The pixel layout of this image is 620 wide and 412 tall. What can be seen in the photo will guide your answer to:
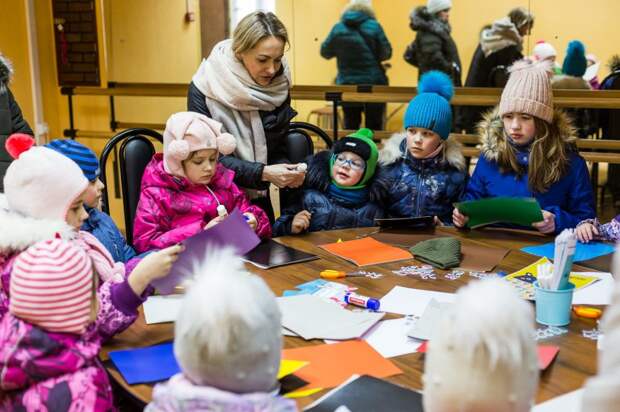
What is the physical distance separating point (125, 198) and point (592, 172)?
288 centimetres

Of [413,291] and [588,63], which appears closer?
[413,291]

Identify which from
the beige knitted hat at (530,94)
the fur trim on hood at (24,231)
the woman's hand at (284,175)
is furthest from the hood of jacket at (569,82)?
the fur trim on hood at (24,231)

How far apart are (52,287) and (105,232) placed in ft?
2.65

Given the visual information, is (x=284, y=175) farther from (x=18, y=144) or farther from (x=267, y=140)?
(x=18, y=144)

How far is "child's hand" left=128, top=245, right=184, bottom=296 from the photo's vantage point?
1.40 m

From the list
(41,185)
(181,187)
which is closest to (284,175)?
(181,187)

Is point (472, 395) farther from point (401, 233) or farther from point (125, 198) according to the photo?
point (125, 198)

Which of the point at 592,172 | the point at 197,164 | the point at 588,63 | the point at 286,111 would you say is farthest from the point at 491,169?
the point at 588,63

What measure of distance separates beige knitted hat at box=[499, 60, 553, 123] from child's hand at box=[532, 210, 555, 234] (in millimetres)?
403

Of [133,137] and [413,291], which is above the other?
[133,137]

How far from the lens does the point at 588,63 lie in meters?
4.31

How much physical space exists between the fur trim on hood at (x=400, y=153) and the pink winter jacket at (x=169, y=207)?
0.63 m

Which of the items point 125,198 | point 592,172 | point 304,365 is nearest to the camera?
point 304,365

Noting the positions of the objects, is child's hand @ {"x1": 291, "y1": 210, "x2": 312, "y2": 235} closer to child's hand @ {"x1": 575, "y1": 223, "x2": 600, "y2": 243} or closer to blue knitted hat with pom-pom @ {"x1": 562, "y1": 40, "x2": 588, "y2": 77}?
child's hand @ {"x1": 575, "y1": 223, "x2": 600, "y2": 243}
